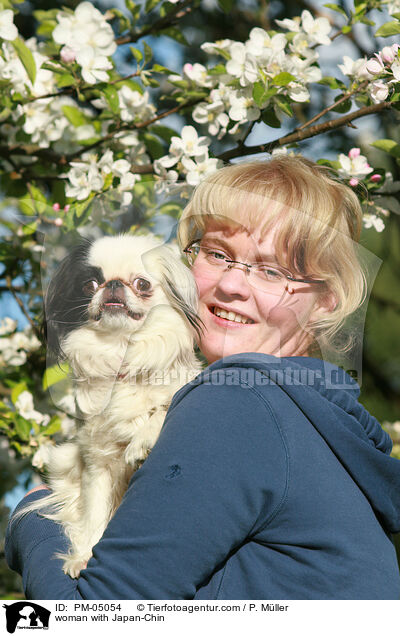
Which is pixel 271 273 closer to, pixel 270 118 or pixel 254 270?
pixel 254 270

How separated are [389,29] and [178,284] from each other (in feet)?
3.60

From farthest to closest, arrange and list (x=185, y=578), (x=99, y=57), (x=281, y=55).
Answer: (x=99, y=57) → (x=281, y=55) → (x=185, y=578)

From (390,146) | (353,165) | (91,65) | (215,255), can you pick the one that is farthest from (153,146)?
(215,255)

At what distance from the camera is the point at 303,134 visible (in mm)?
1900

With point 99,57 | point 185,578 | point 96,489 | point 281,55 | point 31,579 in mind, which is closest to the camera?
point 185,578

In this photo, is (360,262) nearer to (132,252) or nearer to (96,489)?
(132,252)

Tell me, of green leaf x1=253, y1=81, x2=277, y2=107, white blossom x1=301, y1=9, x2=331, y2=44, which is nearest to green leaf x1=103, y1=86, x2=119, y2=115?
green leaf x1=253, y1=81, x2=277, y2=107

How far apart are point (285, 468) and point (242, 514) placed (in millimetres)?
99

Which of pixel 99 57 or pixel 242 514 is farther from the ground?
pixel 99 57

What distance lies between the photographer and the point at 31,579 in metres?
1.14

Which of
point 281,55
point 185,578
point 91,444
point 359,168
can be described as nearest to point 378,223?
point 359,168

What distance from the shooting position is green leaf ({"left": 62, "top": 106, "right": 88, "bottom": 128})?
7.14 feet
